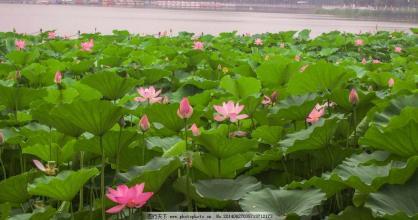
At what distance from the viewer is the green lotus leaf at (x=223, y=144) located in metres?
0.95

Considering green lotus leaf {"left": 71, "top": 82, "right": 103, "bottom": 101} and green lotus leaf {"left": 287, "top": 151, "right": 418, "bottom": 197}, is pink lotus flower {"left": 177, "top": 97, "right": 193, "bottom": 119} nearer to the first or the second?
green lotus leaf {"left": 287, "top": 151, "right": 418, "bottom": 197}

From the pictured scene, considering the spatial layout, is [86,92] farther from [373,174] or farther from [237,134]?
[373,174]

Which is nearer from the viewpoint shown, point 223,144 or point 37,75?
point 223,144

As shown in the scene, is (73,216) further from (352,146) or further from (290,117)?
(352,146)

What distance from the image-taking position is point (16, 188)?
98 cm

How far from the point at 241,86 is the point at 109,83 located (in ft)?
1.43

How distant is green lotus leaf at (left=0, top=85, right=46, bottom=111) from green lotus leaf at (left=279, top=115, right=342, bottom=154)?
2.42 ft

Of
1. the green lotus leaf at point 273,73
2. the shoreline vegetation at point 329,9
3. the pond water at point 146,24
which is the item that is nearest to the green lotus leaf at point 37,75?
the green lotus leaf at point 273,73

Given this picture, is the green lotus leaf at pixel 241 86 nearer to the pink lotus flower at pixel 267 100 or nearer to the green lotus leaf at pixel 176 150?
the pink lotus flower at pixel 267 100

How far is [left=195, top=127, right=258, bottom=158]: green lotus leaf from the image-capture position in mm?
946

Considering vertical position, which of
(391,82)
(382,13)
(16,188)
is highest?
(382,13)

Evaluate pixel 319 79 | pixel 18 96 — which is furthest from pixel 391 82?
pixel 18 96

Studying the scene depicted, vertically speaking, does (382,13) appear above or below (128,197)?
above

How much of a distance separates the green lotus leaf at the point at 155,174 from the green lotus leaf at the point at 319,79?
59 cm
